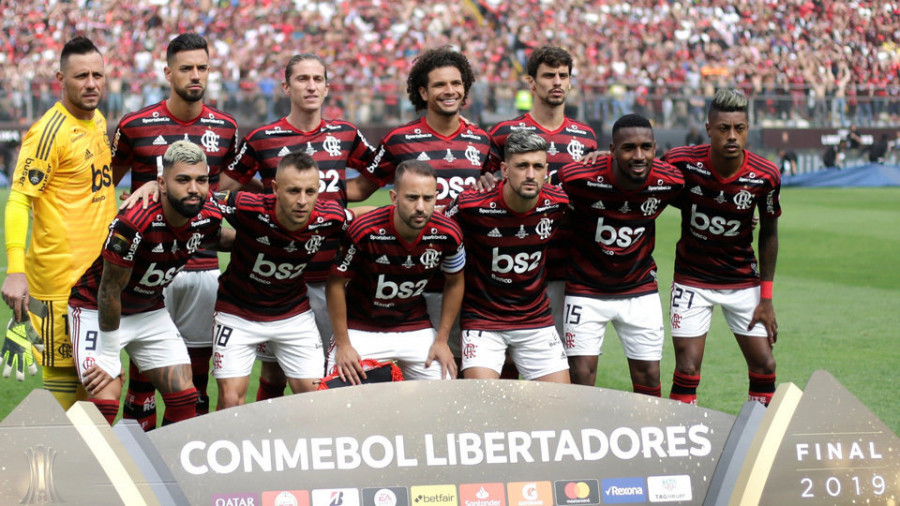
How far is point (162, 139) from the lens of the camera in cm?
558

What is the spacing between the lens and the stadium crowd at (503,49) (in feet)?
75.4

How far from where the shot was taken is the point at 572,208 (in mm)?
5559

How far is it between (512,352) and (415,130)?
4.43ft

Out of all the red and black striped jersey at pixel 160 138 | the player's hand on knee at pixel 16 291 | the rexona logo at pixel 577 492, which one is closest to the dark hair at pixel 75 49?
the red and black striped jersey at pixel 160 138

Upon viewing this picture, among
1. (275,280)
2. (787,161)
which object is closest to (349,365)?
Answer: (275,280)

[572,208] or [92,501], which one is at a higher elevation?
[572,208]

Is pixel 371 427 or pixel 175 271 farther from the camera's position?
pixel 175 271

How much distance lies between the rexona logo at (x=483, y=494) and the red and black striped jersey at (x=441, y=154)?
2.99m

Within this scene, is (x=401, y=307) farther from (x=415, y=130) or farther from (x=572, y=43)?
(x=572, y=43)

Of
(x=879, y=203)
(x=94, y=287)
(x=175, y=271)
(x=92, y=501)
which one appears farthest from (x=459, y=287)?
(x=879, y=203)

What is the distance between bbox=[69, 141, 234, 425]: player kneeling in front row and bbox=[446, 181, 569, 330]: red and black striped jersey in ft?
4.12

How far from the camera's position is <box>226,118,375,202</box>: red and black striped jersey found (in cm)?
568

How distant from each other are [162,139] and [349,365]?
1.67 m

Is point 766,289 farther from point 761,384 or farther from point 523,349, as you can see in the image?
point 523,349
